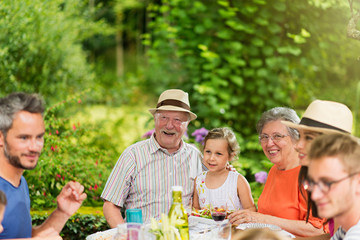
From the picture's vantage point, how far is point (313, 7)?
632 centimetres

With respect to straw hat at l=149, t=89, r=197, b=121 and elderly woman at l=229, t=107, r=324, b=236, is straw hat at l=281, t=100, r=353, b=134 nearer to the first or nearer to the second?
elderly woman at l=229, t=107, r=324, b=236

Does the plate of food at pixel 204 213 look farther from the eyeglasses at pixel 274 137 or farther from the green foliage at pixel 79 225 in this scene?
the green foliage at pixel 79 225

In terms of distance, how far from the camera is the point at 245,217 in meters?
2.83

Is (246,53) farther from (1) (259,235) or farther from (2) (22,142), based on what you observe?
(1) (259,235)

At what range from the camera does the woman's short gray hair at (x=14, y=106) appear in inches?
84.7

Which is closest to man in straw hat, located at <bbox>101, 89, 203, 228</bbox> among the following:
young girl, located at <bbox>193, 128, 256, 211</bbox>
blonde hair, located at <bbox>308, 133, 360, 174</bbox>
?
young girl, located at <bbox>193, 128, 256, 211</bbox>

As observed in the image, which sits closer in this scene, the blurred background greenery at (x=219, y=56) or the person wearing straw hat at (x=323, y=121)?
the person wearing straw hat at (x=323, y=121)

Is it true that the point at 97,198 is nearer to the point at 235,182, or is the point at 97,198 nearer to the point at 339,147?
the point at 235,182

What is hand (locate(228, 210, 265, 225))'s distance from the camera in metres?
2.82

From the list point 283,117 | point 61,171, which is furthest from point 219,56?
point 283,117

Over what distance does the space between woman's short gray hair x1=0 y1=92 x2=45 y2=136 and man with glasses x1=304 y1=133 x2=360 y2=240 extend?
1.35 meters

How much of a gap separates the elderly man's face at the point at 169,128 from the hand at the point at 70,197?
104cm

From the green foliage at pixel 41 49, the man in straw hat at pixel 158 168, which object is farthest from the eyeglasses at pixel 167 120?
the green foliage at pixel 41 49

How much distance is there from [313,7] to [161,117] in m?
3.91
